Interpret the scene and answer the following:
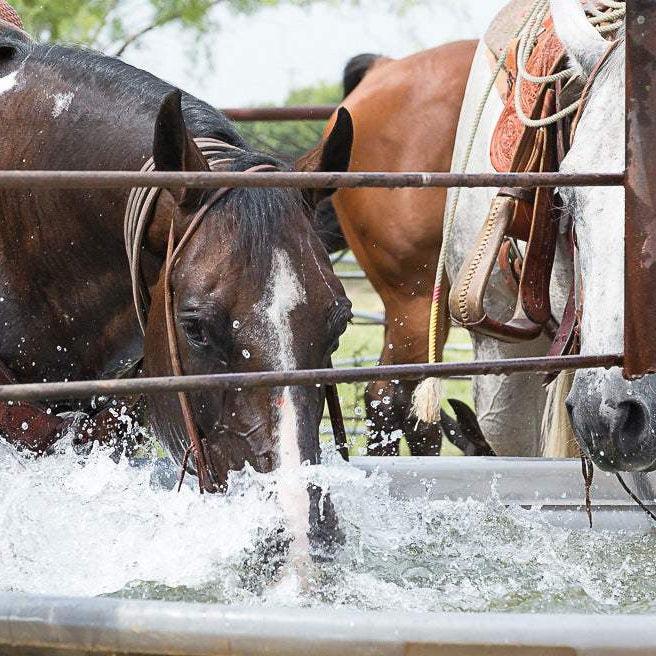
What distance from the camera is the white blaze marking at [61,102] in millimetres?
2475

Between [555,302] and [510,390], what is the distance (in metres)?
0.79

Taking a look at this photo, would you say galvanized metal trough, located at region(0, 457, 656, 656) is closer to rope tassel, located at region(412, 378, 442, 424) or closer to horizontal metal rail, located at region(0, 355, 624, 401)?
horizontal metal rail, located at region(0, 355, 624, 401)

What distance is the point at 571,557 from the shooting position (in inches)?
96.0

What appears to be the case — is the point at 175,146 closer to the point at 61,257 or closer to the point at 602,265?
the point at 61,257

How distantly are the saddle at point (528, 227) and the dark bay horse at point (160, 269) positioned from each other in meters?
0.66

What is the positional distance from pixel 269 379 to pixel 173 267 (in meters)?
0.57

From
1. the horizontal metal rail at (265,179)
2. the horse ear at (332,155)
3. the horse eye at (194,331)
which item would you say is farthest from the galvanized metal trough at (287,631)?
the horse ear at (332,155)

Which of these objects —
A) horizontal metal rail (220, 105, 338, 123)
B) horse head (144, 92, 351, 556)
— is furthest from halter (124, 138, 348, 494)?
horizontal metal rail (220, 105, 338, 123)

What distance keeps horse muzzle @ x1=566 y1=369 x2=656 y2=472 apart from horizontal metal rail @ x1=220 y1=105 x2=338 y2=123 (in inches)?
121

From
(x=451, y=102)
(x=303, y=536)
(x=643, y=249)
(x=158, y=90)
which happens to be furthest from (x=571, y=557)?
(x=451, y=102)

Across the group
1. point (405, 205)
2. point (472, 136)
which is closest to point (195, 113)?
point (472, 136)

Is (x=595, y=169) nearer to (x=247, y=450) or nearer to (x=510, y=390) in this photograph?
(x=247, y=450)

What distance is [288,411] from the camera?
6.43 ft

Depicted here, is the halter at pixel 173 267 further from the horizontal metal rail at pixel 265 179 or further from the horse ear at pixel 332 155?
the horizontal metal rail at pixel 265 179
